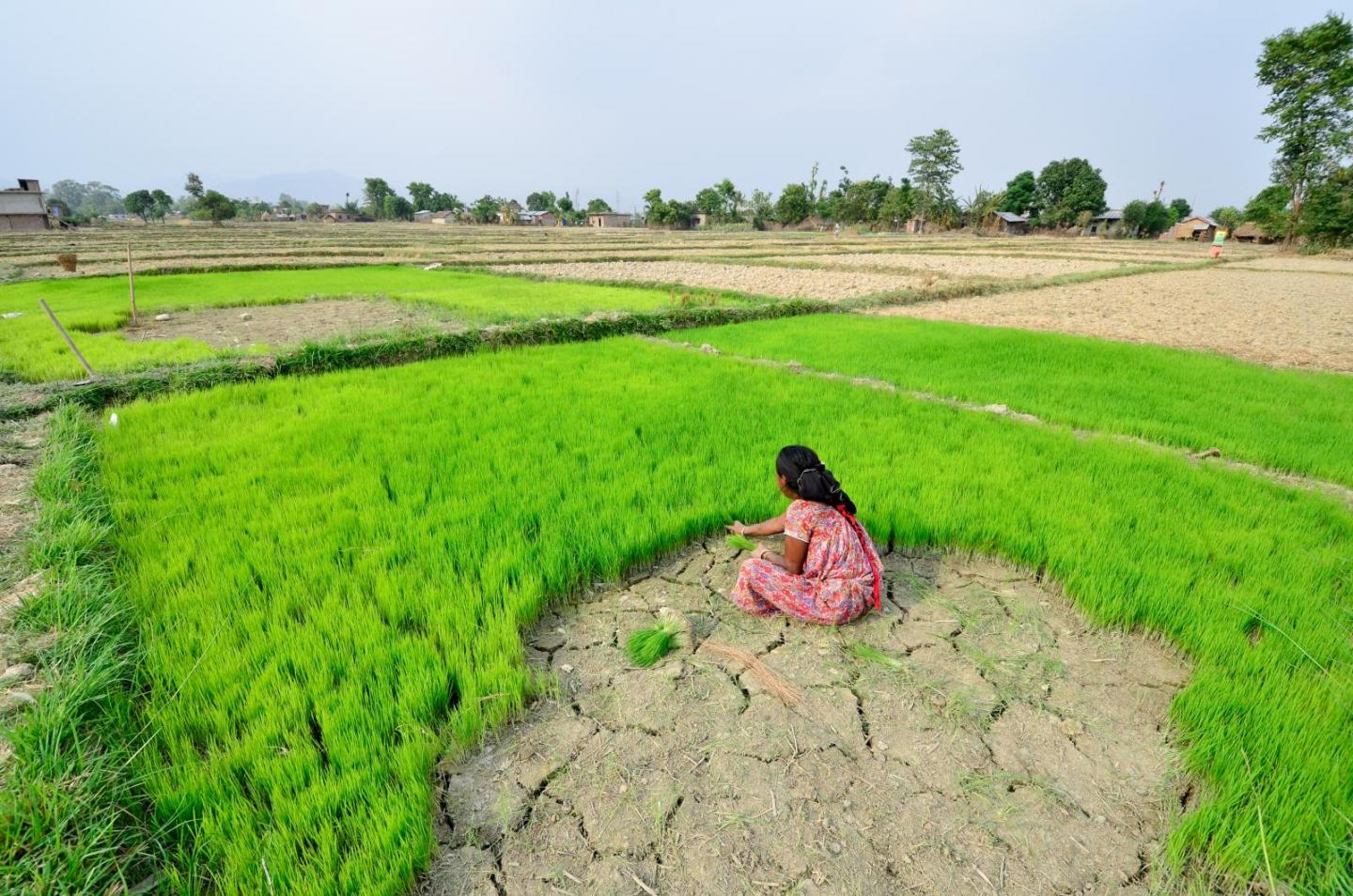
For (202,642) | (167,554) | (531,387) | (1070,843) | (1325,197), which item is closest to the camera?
(1070,843)

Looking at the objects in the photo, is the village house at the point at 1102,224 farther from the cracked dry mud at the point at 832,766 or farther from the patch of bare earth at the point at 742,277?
the cracked dry mud at the point at 832,766

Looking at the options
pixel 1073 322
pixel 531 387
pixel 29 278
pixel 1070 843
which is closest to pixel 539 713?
pixel 1070 843

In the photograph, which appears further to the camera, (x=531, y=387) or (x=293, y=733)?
(x=531, y=387)

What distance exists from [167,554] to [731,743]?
2.95m

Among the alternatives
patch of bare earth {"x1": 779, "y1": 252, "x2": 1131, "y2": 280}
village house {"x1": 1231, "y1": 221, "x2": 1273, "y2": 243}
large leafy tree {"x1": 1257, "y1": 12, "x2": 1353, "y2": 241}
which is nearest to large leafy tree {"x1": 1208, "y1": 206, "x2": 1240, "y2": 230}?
village house {"x1": 1231, "y1": 221, "x2": 1273, "y2": 243}

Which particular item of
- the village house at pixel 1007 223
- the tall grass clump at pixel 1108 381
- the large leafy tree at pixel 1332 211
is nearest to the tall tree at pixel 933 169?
the village house at pixel 1007 223

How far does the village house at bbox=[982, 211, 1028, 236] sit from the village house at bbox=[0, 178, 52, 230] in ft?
237

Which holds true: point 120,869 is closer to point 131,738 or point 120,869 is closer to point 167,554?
point 131,738

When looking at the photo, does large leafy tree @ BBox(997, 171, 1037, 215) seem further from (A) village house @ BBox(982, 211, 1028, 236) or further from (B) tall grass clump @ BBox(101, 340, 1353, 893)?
(B) tall grass clump @ BBox(101, 340, 1353, 893)

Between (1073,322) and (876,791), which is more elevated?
(1073,322)

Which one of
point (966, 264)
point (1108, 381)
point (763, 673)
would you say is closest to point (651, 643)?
point (763, 673)

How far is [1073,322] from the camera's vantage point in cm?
1106

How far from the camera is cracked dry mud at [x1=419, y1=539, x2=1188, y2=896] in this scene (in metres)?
1.64

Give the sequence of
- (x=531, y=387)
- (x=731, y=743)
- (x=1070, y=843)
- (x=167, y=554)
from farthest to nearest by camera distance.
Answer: (x=531, y=387), (x=167, y=554), (x=731, y=743), (x=1070, y=843)
